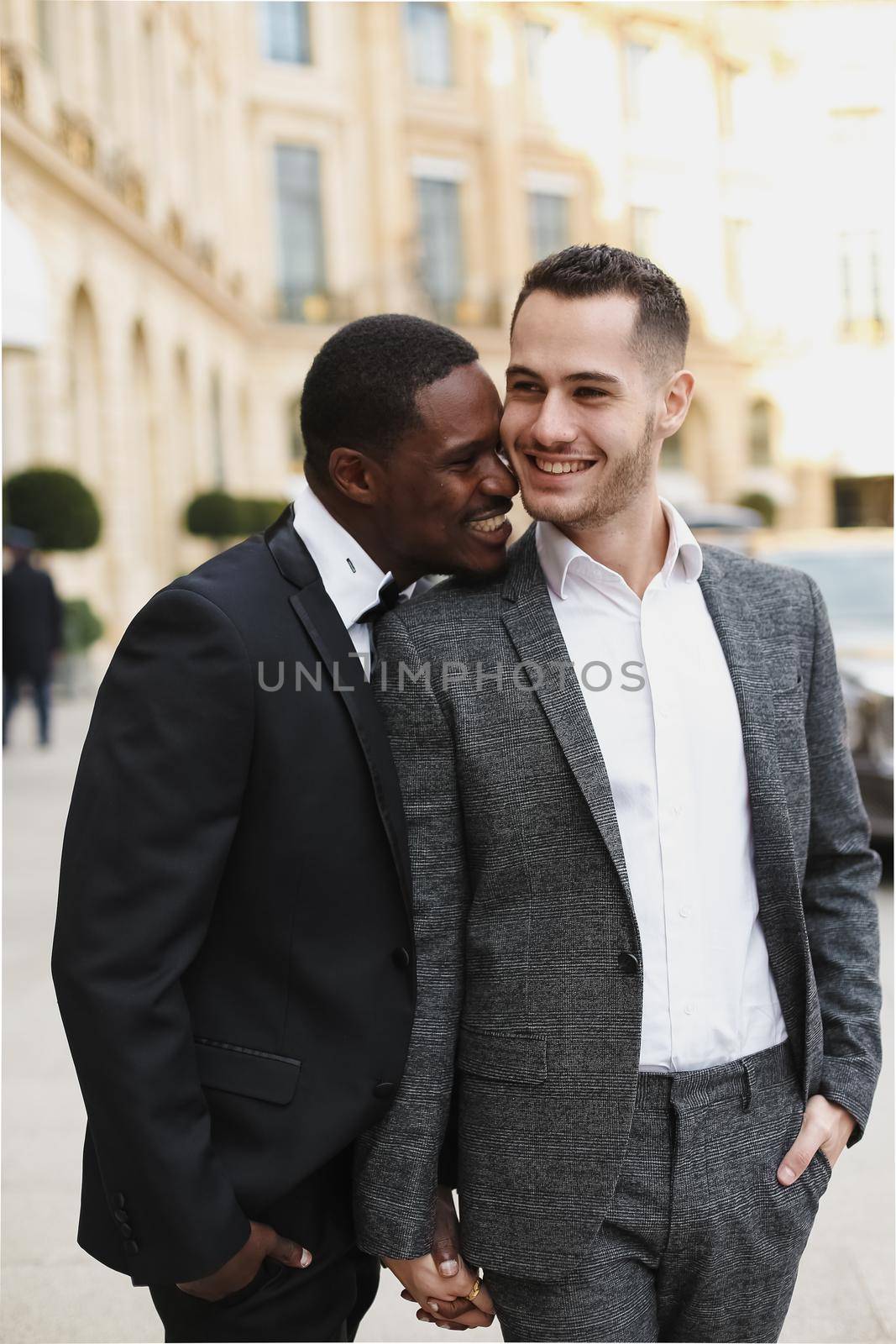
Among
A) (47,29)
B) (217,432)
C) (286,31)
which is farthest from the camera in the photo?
(286,31)

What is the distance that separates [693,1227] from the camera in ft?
6.07

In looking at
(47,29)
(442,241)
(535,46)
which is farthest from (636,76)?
(47,29)

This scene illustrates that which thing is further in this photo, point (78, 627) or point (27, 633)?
point (78, 627)

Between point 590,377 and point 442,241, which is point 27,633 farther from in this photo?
point 442,241

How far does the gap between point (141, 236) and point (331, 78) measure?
51.8ft

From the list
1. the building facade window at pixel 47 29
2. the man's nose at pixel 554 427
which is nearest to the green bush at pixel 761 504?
the building facade window at pixel 47 29

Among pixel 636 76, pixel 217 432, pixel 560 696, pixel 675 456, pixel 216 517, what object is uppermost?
pixel 636 76

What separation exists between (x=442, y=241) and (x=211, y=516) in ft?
55.8

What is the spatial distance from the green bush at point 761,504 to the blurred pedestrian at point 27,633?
27.2 metres

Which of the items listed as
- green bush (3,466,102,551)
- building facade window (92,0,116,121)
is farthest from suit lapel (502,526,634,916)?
building facade window (92,0,116,121)

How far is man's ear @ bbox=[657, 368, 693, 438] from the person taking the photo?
6.64ft

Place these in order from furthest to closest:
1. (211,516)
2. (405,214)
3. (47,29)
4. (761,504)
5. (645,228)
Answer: (645,228)
(761,504)
(405,214)
(211,516)
(47,29)

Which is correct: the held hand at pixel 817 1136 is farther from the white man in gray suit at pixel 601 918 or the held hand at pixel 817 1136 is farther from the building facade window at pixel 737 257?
the building facade window at pixel 737 257

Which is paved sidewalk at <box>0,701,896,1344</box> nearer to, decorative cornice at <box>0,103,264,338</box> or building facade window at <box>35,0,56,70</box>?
decorative cornice at <box>0,103,264,338</box>
